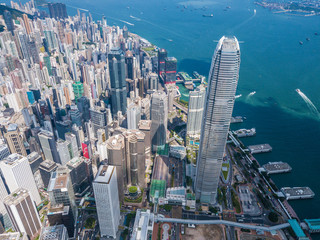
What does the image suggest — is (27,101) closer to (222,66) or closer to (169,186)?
(169,186)

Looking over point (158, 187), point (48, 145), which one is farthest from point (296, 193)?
point (48, 145)

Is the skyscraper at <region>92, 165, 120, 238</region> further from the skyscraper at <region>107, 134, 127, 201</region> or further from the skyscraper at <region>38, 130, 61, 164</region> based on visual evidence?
the skyscraper at <region>38, 130, 61, 164</region>

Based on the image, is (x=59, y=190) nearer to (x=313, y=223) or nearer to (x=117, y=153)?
(x=117, y=153)

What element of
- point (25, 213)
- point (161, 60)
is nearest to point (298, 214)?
point (25, 213)

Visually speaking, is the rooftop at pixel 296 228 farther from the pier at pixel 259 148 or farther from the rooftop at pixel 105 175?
the rooftop at pixel 105 175

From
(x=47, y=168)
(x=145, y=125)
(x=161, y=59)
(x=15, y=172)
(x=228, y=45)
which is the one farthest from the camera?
(x=161, y=59)
